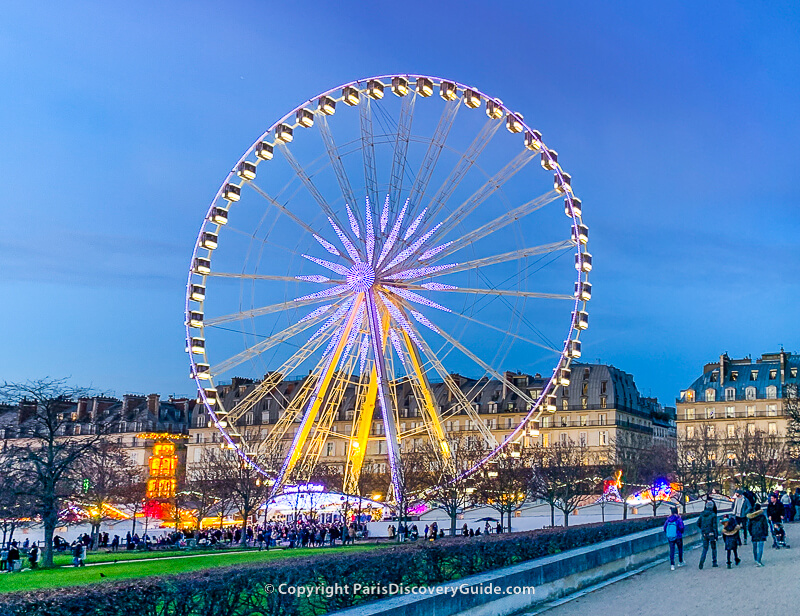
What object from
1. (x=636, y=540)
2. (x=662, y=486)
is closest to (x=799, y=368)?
(x=662, y=486)

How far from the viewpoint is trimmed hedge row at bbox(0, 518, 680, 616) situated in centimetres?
1057

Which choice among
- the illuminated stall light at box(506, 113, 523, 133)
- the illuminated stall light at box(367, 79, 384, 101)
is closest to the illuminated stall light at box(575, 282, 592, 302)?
the illuminated stall light at box(506, 113, 523, 133)

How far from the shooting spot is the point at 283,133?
4150 centimetres

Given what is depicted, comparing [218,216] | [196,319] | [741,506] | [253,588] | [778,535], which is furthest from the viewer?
[196,319]

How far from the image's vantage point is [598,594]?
53.5ft

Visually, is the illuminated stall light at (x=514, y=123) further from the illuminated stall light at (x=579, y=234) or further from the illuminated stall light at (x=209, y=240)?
the illuminated stall light at (x=209, y=240)

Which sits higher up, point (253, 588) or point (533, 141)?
point (533, 141)

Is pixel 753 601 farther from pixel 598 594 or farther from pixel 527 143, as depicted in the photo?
pixel 527 143

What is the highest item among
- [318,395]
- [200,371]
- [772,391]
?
[772,391]

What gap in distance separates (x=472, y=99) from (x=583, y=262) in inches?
307

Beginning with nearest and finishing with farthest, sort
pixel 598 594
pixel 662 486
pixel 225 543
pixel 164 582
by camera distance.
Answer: pixel 164 582
pixel 598 594
pixel 225 543
pixel 662 486

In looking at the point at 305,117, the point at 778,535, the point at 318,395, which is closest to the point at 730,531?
the point at 778,535

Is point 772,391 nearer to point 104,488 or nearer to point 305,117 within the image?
point 104,488

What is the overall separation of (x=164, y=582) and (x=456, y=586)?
3.66 m
